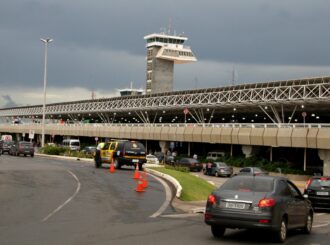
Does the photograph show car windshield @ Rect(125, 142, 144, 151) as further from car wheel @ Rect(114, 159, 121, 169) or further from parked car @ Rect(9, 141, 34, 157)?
parked car @ Rect(9, 141, 34, 157)

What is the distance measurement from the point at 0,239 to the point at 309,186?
1668 cm

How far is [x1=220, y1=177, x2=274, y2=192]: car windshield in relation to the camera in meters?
13.0

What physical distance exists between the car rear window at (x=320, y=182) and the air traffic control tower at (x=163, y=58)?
153399mm

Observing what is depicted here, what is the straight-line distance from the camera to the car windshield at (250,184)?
13.0 meters

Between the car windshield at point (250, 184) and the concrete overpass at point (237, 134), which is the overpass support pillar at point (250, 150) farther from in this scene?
the car windshield at point (250, 184)

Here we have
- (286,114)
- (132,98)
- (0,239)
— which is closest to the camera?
(0,239)

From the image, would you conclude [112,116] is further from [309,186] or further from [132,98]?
[309,186]

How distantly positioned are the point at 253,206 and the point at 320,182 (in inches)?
544

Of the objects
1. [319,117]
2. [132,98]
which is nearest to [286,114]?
[319,117]

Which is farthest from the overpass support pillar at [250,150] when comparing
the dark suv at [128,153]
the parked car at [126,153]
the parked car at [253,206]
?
the parked car at [253,206]

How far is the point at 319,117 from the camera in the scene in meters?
99.2

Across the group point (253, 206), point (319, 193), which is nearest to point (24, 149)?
point (319, 193)

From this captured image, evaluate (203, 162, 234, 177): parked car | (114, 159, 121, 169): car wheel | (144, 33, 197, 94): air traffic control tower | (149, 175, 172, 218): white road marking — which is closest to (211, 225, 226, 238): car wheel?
(149, 175, 172, 218): white road marking

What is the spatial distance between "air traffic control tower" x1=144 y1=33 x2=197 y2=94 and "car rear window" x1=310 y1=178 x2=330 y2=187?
503 ft
